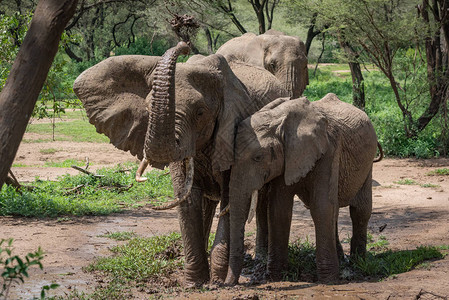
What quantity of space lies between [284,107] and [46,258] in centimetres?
290

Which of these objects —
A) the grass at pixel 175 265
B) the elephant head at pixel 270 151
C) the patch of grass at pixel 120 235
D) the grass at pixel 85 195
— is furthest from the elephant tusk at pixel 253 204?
the grass at pixel 85 195

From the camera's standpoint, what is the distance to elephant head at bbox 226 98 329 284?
516 centimetres

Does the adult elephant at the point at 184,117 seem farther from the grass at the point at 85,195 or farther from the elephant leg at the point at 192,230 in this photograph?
the grass at the point at 85,195

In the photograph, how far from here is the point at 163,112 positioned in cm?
462

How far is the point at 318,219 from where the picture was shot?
5691mm

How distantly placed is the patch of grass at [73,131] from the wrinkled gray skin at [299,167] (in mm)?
10314

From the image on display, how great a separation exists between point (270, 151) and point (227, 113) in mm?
481

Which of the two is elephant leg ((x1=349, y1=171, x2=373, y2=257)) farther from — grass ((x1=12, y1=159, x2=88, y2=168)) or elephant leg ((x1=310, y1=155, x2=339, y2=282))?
grass ((x1=12, y1=159, x2=88, y2=168))

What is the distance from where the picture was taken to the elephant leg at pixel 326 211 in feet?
18.5

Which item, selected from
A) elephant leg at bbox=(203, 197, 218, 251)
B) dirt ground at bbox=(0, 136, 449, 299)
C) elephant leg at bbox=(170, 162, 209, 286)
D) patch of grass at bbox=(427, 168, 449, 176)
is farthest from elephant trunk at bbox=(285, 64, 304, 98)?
patch of grass at bbox=(427, 168, 449, 176)

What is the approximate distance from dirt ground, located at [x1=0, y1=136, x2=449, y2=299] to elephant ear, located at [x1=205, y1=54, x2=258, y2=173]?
1.04m

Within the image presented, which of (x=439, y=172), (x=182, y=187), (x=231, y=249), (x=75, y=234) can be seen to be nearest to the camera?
(x=231, y=249)

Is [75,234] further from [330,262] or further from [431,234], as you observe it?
[431,234]

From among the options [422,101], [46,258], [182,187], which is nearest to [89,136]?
[422,101]
